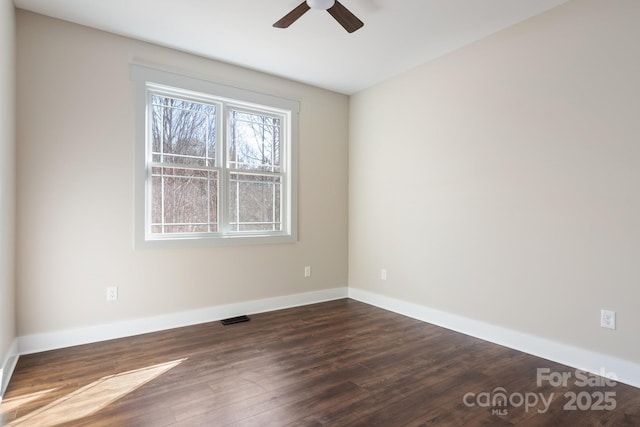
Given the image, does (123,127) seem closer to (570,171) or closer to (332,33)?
(332,33)

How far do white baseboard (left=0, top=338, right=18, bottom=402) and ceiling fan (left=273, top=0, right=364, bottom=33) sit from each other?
2984 millimetres

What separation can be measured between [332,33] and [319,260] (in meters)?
2.54

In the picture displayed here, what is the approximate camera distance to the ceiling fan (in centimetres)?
237

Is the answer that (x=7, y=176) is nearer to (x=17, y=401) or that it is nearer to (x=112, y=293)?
(x=112, y=293)

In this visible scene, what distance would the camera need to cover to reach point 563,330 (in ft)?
8.29

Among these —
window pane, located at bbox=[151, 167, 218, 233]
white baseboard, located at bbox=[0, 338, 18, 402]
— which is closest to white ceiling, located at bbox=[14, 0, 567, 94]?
window pane, located at bbox=[151, 167, 218, 233]

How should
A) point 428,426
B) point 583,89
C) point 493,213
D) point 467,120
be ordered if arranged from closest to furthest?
point 428,426 < point 583,89 < point 493,213 < point 467,120

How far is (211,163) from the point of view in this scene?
356cm

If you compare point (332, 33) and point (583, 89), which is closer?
point (583, 89)

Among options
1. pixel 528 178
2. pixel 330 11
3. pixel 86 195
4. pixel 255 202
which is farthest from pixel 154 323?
pixel 528 178

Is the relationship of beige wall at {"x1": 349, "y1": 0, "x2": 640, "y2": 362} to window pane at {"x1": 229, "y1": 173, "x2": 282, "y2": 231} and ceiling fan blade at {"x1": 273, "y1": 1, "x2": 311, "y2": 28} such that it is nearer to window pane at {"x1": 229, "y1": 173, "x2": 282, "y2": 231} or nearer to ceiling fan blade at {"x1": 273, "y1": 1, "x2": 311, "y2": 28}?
window pane at {"x1": 229, "y1": 173, "x2": 282, "y2": 231}

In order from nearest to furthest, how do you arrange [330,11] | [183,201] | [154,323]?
[330,11]
[154,323]
[183,201]

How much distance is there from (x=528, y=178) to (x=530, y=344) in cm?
Result: 133

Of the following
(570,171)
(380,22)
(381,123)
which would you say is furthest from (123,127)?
(570,171)
